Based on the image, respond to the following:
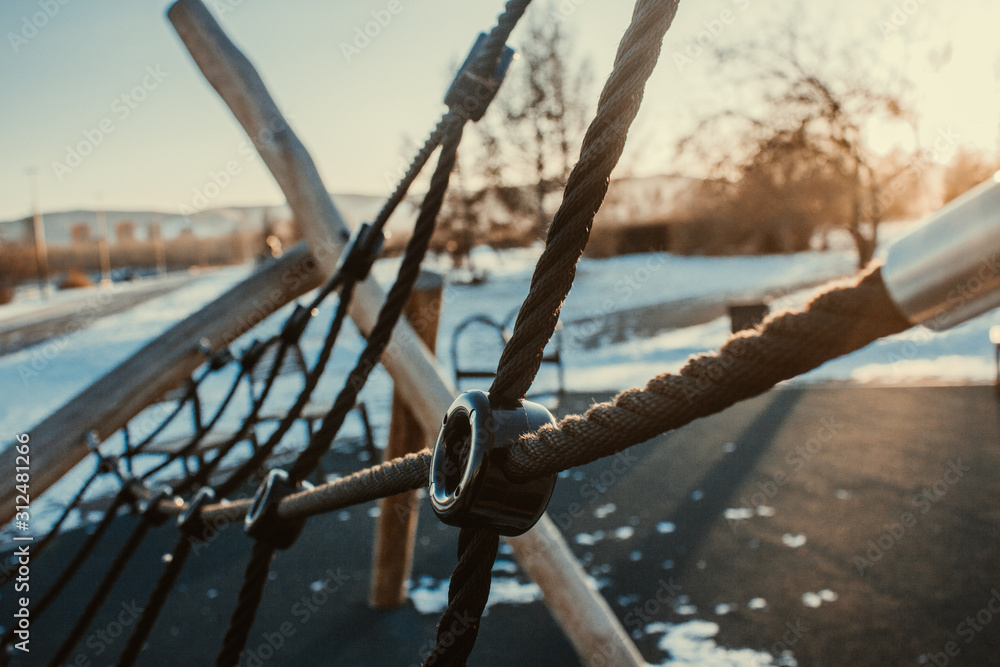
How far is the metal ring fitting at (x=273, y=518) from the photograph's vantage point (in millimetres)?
1217

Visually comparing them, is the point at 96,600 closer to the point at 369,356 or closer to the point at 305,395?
the point at 305,395

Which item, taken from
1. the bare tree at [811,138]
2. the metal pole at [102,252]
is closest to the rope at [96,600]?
the bare tree at [811,138]

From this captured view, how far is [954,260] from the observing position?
36 cm

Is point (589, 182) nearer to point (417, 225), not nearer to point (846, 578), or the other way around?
point (417, 225)

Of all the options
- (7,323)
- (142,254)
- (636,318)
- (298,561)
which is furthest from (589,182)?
(142,254)

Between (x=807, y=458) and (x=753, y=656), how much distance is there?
8.36 ft

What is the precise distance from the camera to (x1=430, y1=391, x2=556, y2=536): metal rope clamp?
1.94 feet

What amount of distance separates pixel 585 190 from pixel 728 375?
7.9 inches

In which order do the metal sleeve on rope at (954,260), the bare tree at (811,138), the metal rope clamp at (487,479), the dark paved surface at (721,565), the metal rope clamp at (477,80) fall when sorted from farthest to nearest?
the bare tree at (811,138), the dark paved surface at (721,565), the metal rope clamp at (477,80), the metal rope clamp at (487,479), the metal sleeve on rope at (954,260)

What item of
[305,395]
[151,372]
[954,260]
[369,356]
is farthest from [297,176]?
[954,260]

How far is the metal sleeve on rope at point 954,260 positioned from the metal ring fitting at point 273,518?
3.47ft

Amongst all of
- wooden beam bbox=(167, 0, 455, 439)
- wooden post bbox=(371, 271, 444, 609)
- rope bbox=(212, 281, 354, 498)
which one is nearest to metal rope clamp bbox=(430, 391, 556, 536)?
rope bbox=(212, 281, 354, 498)

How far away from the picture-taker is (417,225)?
3.32ft

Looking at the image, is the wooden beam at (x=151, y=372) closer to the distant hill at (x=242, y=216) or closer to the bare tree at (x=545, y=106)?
the distant hill at (x=242, y=216)
